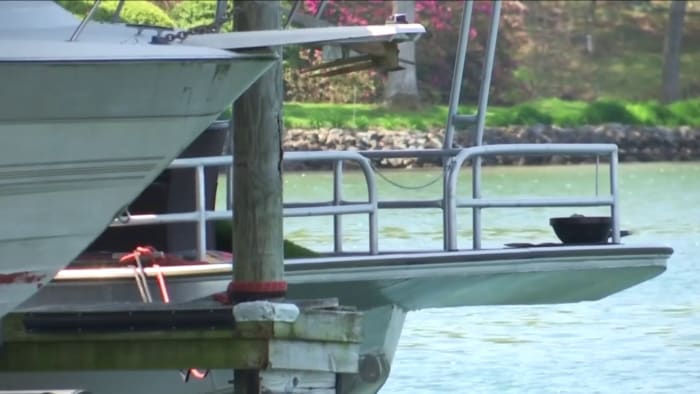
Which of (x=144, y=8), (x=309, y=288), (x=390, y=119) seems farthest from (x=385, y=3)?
(x=309, y=288)

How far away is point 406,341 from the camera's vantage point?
1750cm

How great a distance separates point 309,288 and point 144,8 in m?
29.5

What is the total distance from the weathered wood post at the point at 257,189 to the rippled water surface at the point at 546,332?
17.2 feet

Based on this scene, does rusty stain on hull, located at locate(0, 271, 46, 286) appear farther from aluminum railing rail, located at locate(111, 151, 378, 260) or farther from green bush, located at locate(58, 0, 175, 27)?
green bush, located at locate(58, 0, 175, 27)

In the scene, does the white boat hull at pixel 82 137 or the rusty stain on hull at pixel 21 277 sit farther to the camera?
the rusty stain on hull at pixel 21 277

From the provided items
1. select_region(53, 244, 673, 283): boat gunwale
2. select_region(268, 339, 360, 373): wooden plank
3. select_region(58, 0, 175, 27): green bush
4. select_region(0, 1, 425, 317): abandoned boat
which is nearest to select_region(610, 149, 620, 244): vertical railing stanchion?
select_region(53, 244, 673, 283): boat gunwale

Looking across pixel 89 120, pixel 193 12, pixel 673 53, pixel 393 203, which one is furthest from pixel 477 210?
pixel 673 53

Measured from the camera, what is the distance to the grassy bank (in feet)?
146

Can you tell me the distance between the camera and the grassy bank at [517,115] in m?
44.4

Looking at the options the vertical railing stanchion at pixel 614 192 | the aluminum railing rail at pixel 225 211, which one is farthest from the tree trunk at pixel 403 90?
the aluminum railing rail at pixel 225 211

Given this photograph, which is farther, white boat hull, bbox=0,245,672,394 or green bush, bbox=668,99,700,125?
green bush, bbox=668,99,700,125

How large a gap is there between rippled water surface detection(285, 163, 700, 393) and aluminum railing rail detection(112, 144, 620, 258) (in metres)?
3.24

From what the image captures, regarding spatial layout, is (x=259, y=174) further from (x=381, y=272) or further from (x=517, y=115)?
(x=517, y=115)

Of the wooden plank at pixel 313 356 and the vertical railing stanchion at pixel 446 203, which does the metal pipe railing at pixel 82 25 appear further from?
the vertical railing stanchion at pixel 446 203
